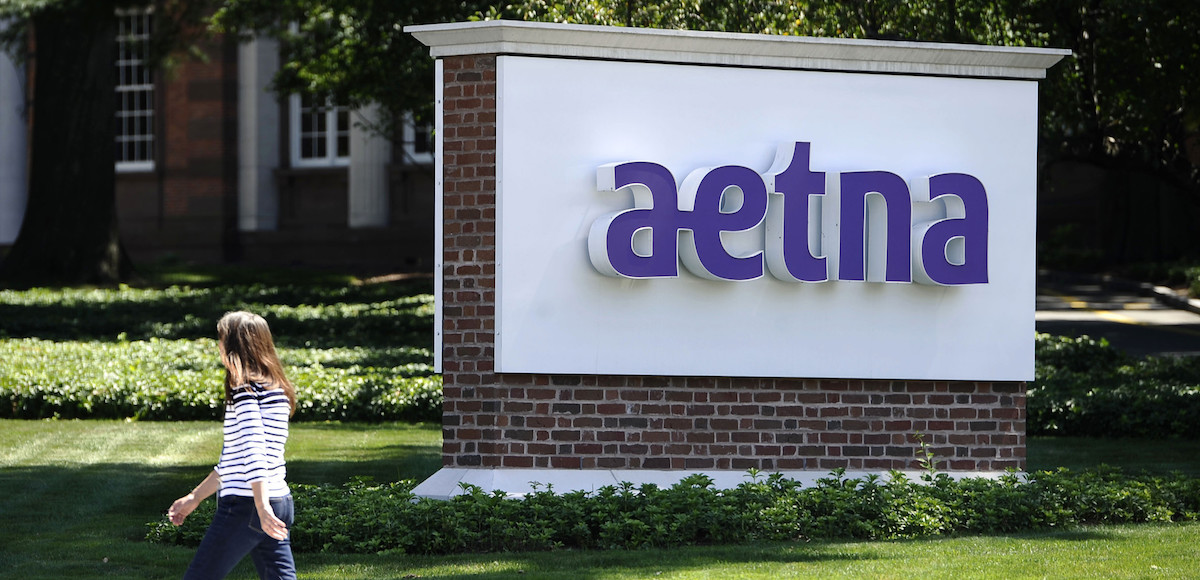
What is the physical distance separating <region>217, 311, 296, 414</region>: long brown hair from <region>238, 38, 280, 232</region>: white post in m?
31.3

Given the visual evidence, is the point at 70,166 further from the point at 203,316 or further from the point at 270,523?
the point at 270,523

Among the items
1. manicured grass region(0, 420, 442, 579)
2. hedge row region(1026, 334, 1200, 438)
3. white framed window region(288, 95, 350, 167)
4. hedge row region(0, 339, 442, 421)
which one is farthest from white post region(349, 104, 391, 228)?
hedge row region(1026, 334, 1200, 438)

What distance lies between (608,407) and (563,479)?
1.94ft

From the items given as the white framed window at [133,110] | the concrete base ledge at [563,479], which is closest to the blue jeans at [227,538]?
the concrete base ledge at [563,479]

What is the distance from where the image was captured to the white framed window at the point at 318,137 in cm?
3566

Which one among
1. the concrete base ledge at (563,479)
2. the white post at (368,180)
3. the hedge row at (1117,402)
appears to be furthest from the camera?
the white post at (368,180)

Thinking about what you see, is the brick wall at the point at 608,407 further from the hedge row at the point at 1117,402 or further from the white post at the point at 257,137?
the white post at the point at 257,137

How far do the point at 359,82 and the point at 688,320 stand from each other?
16106 millimetres

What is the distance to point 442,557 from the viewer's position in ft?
23.0

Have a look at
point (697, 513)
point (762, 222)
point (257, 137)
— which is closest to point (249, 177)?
point (257, 137)

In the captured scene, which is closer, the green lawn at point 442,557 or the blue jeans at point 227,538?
the blue jeans at point 227,538

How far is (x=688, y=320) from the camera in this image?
8.72 metres

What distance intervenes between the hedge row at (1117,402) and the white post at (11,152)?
101 feet

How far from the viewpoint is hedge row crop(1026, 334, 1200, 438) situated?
12.3 m
